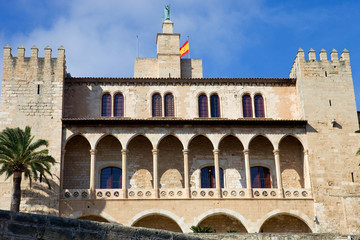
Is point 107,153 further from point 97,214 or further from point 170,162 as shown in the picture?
point 97,214

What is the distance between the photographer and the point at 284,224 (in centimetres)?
3180

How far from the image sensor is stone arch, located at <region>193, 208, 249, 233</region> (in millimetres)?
30031

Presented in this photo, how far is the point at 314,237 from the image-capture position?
21.9 metres

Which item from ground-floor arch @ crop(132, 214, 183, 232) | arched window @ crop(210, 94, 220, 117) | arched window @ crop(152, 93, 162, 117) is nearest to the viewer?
ground-floor arch @ crop(132, 214, 183, 232)

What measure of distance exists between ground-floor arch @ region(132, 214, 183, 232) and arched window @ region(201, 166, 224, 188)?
3110 millimetres

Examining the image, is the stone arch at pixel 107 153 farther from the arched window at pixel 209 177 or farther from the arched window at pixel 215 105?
the arched window at pixel 215 105

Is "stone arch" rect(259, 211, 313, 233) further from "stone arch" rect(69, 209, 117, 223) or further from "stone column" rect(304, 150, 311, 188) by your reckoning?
"stone arch" rect(69, 209, 117, 223)

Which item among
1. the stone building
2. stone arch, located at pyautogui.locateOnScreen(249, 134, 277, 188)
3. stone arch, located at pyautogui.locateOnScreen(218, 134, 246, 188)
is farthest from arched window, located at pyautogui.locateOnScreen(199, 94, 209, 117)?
stone arch, located at pyautogui.locateOnScreen(249, 134, 277, 188)

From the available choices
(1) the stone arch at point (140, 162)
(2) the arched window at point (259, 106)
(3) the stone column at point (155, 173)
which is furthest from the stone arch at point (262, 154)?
(1) the stone arch at point (140, 162)

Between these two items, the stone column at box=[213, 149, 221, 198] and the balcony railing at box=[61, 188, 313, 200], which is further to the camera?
the stone column at box=[213, 149, 221, 198]

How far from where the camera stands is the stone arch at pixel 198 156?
106 feet

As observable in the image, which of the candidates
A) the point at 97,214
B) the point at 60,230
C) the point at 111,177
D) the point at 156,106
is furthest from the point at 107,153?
the point at 60,230

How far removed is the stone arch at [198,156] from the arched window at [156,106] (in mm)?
2901

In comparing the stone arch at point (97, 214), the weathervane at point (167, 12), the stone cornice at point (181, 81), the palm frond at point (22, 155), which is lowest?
the stone arch at point (97, 214)
